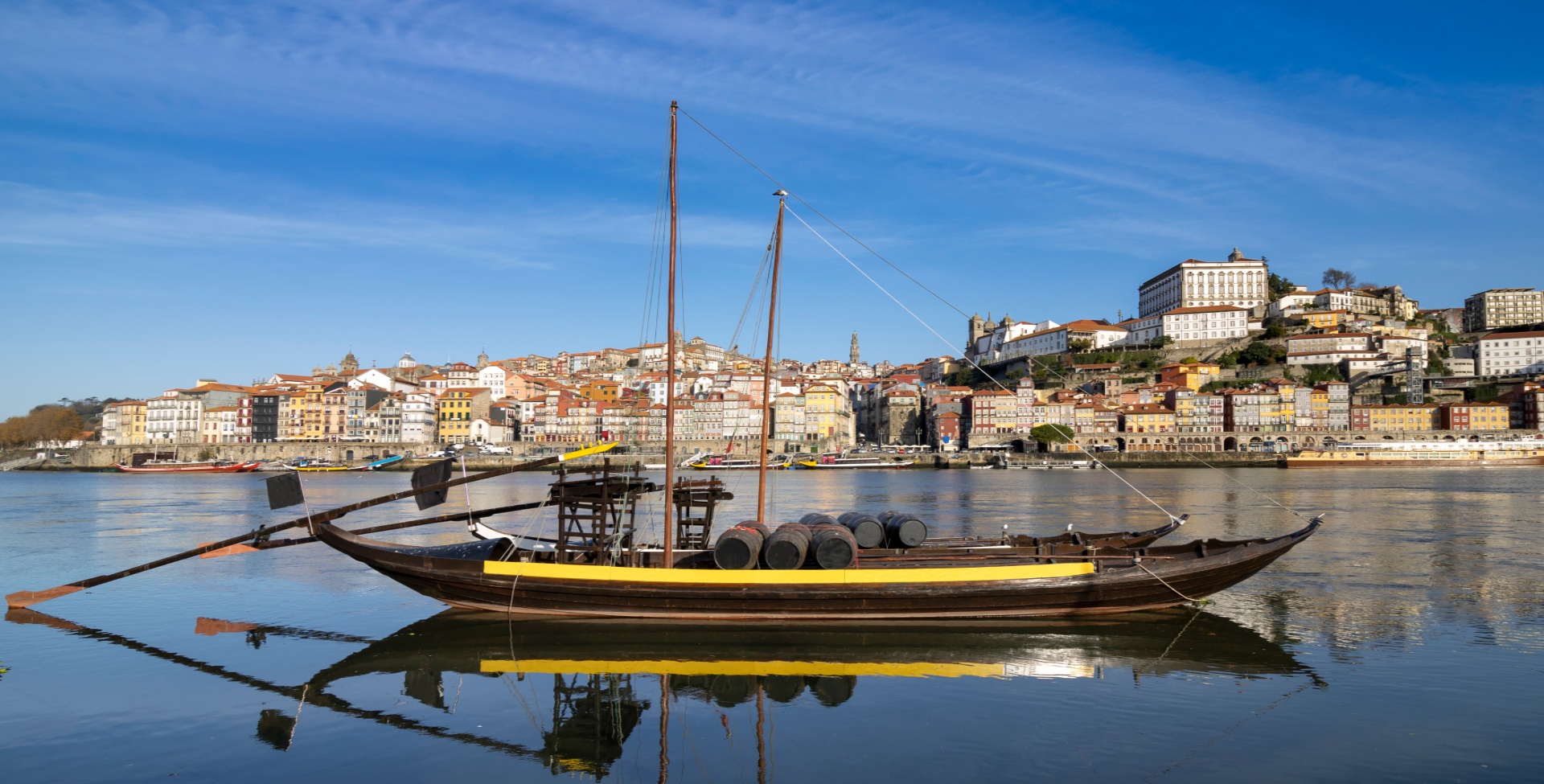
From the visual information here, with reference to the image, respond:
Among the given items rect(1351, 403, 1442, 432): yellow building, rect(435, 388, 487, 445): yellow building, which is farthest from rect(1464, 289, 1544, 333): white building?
rect(435, 388, 487, 445): yellow building

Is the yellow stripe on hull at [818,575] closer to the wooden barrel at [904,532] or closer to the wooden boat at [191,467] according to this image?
the wooden barrel at [904,532]

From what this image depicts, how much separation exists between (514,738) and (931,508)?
90.7 ft

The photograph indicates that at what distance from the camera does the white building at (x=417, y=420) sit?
91.8 m

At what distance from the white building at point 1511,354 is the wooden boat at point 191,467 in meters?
114

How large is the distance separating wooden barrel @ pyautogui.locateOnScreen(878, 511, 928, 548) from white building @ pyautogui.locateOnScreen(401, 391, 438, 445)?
8432 centimetres

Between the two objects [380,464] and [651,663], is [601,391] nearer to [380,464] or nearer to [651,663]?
[380,464]

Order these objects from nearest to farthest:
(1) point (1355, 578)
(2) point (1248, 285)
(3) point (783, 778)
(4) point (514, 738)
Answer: (3) point (783, 778) → (4) point (514, 738) → (1) point (1355, 578) → (2) point (1248, 285)

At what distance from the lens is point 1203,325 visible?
103 metres

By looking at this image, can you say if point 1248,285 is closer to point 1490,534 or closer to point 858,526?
point 1490,534

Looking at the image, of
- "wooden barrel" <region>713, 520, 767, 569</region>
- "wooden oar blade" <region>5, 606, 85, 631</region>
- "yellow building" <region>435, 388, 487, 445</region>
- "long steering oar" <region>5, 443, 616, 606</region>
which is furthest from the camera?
"yellow building" <region>435, 388, 487, 445</region>

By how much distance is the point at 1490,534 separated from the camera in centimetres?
2347

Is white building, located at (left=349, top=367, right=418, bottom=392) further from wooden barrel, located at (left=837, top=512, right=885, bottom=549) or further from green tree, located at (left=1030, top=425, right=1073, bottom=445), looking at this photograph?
wooden barrel, located at (left=837, top=512, right=885, bottom=549)

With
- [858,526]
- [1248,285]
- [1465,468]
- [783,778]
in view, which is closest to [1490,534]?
[858,526]

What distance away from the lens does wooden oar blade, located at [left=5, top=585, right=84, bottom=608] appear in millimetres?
13672
